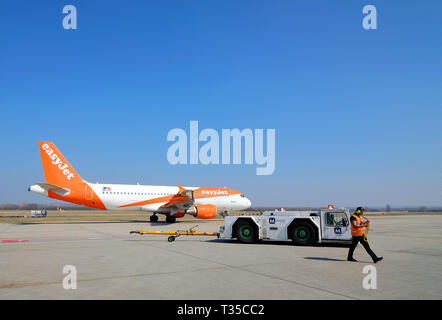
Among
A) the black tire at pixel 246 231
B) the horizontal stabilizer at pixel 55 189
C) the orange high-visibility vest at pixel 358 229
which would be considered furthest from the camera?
the horizontal stabilizer at pixel 55 189

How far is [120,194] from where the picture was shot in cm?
3284

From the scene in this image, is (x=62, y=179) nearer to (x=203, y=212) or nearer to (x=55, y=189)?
(x=55, y=189)

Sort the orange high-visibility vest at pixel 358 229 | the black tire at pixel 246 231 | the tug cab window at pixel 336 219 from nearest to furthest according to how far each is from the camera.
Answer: the orange high-visibility vest at pixel 358 229 → the tug cab window at pixel 336 219 → the black tire at pixel 246 231

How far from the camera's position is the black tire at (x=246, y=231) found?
15891 mm

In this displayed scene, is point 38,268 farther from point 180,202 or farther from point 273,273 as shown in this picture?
point 180,202

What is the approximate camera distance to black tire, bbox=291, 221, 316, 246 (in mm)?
14789

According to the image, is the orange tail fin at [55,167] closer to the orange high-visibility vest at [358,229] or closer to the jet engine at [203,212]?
the jet engine at [203,212]

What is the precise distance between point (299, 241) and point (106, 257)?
8.46 metres

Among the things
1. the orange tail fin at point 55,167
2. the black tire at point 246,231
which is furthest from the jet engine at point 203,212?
the black tire at point 246,231

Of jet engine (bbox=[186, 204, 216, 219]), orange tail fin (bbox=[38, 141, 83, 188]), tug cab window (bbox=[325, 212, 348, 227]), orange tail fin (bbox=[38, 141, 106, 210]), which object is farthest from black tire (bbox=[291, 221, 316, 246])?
orange tail fin (bbox=[38, 141, 83, 188])

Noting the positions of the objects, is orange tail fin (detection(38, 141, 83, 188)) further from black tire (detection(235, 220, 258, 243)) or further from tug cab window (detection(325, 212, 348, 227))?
tug cab window (detection(325, 212, 348, 227))

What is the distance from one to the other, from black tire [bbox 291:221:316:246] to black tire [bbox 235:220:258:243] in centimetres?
187

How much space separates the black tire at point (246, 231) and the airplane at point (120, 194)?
54.9 ft
